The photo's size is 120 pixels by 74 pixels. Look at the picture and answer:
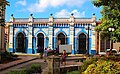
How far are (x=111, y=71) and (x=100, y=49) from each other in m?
39.8

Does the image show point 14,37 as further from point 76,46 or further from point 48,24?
point 76,46

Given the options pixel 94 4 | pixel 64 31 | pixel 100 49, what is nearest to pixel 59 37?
pixel 64 31

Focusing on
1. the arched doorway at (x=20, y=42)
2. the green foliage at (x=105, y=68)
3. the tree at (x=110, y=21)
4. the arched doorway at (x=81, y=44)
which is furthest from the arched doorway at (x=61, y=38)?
the green foliage at (x=105, y=68)

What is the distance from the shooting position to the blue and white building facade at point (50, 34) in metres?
51.2

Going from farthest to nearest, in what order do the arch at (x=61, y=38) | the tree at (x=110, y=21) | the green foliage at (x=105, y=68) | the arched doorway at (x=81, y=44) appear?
the arch at (x=61, y=38), the arched doorway at (x=81, y=44), the tree at (x=110, y=21), the green foliage at (x=105, y=68)

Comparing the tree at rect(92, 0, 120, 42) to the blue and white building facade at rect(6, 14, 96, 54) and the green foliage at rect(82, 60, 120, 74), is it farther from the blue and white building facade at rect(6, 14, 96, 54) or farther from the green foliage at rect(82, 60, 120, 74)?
the blue and white building facade at rect(6, 14, 96, 54)

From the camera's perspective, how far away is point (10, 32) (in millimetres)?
52656

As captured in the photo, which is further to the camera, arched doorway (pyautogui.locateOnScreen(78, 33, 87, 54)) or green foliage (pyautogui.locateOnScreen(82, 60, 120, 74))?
arched doorway (pyautogui.locateOnScreen(78, 33, 87, 54))

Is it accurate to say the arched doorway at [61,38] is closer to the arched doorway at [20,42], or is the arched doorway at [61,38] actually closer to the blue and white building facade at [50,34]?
the blue and white building facade at [50,34]

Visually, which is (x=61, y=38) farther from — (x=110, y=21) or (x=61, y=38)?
(x=110, y=21)

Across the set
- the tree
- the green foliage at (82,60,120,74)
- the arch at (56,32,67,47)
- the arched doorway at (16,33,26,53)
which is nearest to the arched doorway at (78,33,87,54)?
the arch at (56,32,67,47)

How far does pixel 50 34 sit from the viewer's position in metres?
51.7

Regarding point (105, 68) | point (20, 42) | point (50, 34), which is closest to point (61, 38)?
point (50, 34)

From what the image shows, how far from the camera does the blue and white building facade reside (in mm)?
51156
